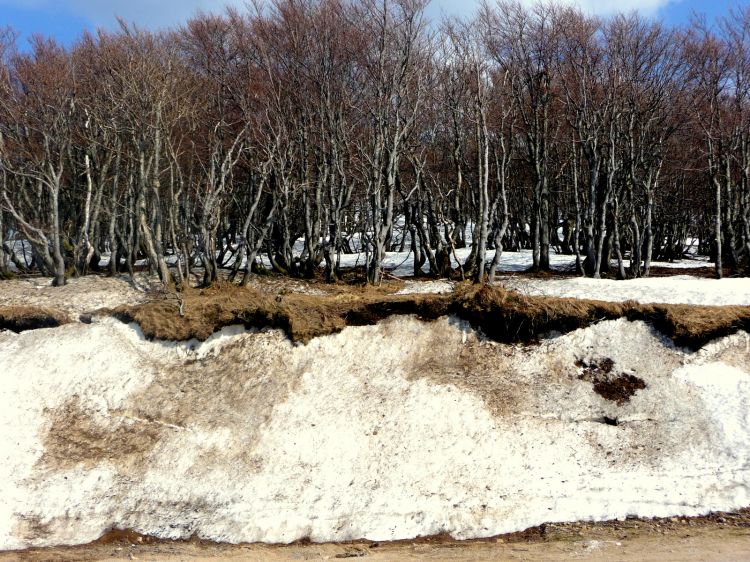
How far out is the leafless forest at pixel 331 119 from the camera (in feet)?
55.1

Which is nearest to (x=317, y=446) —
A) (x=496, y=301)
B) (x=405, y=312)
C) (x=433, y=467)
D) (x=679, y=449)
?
(x=433, y=467)

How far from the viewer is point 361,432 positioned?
11617 mm

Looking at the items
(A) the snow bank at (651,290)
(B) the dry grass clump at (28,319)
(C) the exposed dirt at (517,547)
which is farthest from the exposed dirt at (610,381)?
(B) the dry grass clump at (28,319)

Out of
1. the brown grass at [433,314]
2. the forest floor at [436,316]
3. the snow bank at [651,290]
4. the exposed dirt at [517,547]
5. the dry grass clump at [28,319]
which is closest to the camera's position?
the exposed dirt at [517,547]

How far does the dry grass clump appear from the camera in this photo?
1443 cm

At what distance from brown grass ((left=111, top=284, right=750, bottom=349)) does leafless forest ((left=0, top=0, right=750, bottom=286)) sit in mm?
2257

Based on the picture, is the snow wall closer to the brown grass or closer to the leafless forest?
the brown grass

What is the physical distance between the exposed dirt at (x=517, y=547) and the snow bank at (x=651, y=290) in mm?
5969

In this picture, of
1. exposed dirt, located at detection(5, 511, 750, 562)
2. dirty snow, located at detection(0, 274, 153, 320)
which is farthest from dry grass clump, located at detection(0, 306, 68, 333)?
exposed dirt, located at detection(5, 511, 750, 562)

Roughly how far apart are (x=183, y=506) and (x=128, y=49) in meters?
12.2

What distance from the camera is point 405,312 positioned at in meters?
14.2

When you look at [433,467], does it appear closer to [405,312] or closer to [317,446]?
[317,446]

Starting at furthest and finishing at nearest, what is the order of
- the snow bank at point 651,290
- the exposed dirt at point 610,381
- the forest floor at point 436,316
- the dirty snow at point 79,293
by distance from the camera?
1. the dirty snow at point 79,293
2. the snow bank at point 651,290
3. the exposed dirt at point 610,381
4. the forest floor at point 436,316

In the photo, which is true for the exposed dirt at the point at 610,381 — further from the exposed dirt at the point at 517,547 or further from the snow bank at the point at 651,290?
the exposed dirt at the point at 517,547
